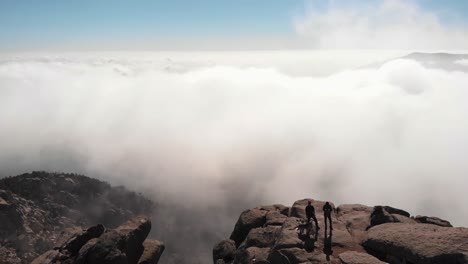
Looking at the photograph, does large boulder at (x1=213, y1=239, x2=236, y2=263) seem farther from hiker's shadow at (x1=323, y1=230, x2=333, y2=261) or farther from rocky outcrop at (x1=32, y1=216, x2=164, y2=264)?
hiker's shadow at (x1=323, y1=230, x2=333, y2=261)

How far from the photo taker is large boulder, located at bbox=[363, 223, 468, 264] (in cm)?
3472

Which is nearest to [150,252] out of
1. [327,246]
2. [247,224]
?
[247,224]

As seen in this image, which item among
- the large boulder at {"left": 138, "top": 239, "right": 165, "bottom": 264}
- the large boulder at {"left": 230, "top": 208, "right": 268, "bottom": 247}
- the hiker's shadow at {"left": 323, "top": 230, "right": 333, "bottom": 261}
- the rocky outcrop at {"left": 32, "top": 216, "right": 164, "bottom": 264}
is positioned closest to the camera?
the hiker's shadow at {"left": 323, "top": 230, "right": 333, "bottom": 261}

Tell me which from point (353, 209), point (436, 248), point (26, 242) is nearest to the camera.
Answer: point (436, 248)

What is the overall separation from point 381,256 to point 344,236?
5.54 metres

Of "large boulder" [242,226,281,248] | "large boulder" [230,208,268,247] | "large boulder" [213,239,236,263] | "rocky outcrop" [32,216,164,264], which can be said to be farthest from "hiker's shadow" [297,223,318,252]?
"rocky outcrop" [32,216,164,264]

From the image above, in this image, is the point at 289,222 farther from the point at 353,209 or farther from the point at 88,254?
the point at 88,254

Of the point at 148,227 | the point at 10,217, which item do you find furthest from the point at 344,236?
the point at 10,217

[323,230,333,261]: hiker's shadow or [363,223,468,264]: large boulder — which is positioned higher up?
[363,223,468,264]: large boulder

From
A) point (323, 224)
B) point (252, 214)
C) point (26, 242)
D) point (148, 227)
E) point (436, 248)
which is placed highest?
point (436, 248)

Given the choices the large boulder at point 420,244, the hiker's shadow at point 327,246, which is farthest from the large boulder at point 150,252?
the large boulder at point 420,244

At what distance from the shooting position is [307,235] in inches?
1687

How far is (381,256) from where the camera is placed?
3928 centimetres

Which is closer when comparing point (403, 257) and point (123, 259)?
point (403, 257)
